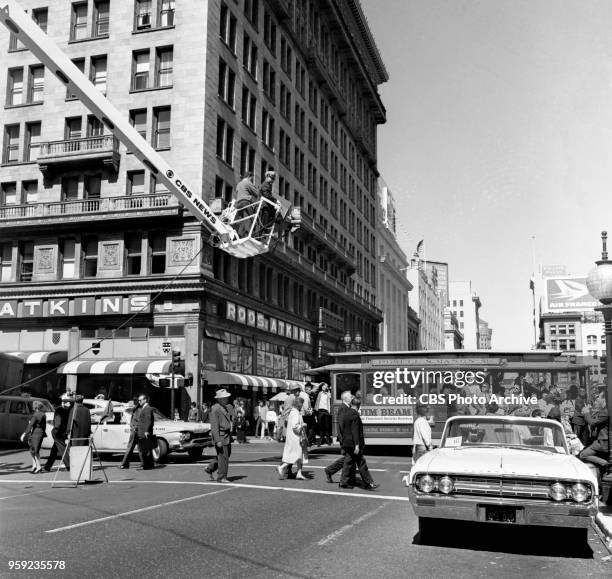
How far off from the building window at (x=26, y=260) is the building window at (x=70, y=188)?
3153 millimetres

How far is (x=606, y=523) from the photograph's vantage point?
10.0 meters

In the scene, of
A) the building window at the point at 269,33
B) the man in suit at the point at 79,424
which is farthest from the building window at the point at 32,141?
the man in suit at the point at 79,424

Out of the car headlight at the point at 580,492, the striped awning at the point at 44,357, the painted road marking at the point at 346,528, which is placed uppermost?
the striped awning at the point at 44,357

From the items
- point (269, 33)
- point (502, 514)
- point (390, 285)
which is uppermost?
point (269, 33)

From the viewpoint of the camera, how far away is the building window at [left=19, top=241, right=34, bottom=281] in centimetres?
3900

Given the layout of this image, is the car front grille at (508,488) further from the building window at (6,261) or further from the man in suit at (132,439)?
the building window at (6,261)

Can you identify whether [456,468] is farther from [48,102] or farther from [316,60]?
[316,60]

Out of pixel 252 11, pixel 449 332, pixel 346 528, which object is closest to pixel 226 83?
pixel 252 11

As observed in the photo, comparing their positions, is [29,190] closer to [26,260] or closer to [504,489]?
[26,260]

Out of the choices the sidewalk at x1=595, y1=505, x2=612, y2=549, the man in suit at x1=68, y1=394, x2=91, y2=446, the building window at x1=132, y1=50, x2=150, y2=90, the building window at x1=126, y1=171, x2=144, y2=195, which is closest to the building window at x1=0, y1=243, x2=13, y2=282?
the building window at x1=126, y1=171, x2=144, y2=195

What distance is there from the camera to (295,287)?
51969mm

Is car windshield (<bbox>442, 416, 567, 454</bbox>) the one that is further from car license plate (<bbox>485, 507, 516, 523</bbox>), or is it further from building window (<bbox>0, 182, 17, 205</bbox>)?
building window (<bbox>0, 182, 17, 205</bbox>)

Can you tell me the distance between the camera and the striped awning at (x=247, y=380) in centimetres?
3647

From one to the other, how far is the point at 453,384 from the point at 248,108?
26019 mm
